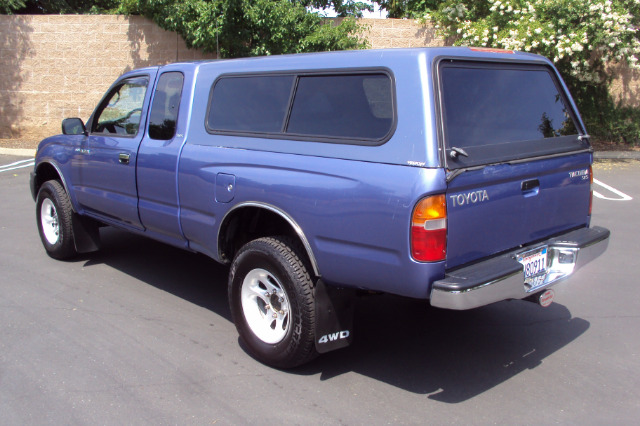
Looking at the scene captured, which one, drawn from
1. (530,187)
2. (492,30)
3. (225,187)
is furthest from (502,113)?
(492,30)

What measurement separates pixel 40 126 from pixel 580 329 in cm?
1524

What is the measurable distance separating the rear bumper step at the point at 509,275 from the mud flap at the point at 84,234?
4238 mm

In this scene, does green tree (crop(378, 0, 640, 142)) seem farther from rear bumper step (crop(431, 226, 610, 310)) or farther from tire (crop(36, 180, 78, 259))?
tire (crop(36, 180, 78, 259))

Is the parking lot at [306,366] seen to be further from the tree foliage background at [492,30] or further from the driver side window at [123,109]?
the tree foliage background at [492,30]

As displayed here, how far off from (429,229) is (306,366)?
1.50m

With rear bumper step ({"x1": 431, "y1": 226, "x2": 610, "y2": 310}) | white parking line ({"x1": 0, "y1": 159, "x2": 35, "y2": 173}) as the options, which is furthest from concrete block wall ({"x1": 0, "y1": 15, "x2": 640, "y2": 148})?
rear bumper step ({"x1": 431, "y1": 226, "x2": 610, "y2": 310})

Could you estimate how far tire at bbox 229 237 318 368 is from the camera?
12.6 ft

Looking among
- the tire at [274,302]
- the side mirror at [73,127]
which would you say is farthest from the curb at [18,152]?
the tire at [274,302]

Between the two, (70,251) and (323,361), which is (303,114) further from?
(70,251)

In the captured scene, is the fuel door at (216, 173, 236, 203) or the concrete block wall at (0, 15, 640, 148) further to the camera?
the concrete block wall at (0, 15, 640, 148)

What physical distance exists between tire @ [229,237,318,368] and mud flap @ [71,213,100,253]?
2.66 metres

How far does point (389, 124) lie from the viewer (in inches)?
139

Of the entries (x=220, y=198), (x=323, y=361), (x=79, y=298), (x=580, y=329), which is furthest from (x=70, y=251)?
(x=580, y=329)

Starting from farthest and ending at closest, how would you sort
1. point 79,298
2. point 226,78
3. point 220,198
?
point 79,298, point 226,78, point 220,198
